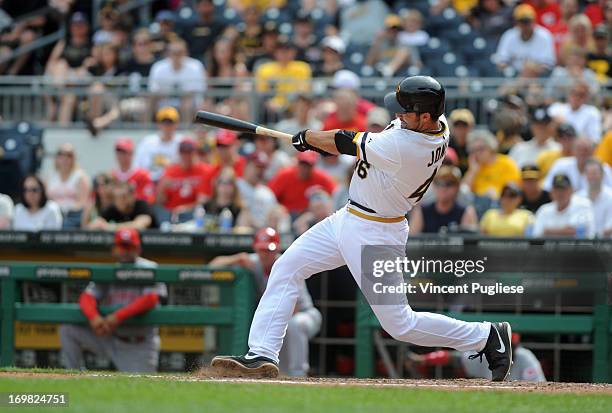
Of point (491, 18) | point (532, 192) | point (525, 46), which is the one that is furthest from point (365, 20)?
point (532, 192)

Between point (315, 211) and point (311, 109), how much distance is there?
255 cm

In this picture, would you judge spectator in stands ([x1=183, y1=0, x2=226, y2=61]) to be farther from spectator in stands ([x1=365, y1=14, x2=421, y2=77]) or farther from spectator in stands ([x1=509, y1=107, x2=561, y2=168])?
spectator in stands ([x1=509, y1=107, x2=561, y2=168])

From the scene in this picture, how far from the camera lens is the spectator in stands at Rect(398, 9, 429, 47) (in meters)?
14.7

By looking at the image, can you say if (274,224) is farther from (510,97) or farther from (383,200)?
(383,200)

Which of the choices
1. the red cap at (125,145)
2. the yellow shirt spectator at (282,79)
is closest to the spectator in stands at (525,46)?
the yellow shirt spectator at (282,79)

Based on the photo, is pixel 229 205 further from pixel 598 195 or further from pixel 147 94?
pixel 598 195

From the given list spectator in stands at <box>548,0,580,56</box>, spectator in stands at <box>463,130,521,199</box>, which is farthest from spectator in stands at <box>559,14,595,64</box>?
Answer: spectator in stands at <box>463,130,521,199</box>

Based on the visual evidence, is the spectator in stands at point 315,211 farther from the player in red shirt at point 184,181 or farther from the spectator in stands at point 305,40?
the spectator in stands at point 305,40

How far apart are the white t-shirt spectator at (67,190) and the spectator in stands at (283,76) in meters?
2.21

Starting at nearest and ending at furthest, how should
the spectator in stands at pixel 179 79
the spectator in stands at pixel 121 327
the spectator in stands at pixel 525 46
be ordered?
the spectator in stands at pixel 121 327 → the spectator in stands at pixel 179 79 → the spectator in stands at pixel 525 46

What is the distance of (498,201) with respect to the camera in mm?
11781

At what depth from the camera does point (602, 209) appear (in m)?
11.2

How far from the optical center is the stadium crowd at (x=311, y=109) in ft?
37.6

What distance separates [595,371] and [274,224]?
311cm
